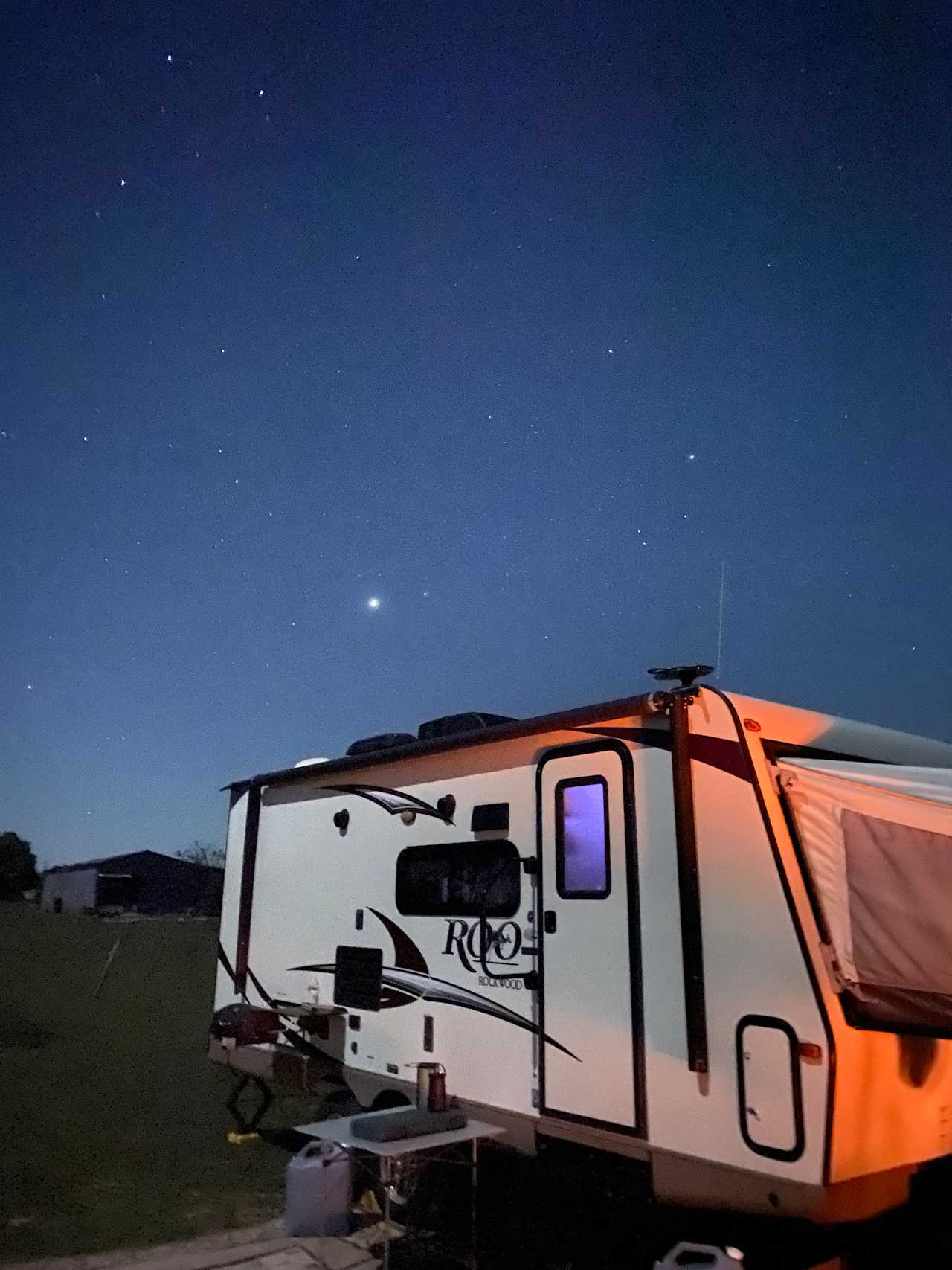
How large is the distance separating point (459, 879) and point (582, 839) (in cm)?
116

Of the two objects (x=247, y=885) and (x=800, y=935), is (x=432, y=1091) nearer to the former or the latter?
(x=800, y=935)

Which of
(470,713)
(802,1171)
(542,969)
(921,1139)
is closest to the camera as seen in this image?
(802,1171)

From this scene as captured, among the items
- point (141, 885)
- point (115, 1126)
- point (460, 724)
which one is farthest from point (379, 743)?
point (141, 885)

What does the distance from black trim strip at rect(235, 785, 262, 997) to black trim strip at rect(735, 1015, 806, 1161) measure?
16.8 ft

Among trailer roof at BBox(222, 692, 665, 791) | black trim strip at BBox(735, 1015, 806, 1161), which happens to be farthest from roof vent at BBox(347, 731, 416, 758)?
black trim strip at BBox(735, 1015, 806, 1161)

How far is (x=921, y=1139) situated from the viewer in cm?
456

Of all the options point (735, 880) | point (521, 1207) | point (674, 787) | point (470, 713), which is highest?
point (470, 713)

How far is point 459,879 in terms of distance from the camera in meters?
6.33

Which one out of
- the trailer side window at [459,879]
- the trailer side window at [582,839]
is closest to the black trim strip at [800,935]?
the trailer side window at [582,839]

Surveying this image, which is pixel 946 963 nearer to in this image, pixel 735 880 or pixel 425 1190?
pixel 735 880

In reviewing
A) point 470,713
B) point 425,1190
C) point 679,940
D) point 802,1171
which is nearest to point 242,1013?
point 425,1190

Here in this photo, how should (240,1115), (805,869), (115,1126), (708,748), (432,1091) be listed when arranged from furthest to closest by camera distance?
(240,1115) < (115,1126) < (432,1091) < (708,748) < (805,869)

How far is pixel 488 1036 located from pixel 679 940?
1.63 metres

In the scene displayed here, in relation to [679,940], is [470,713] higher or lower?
higher
